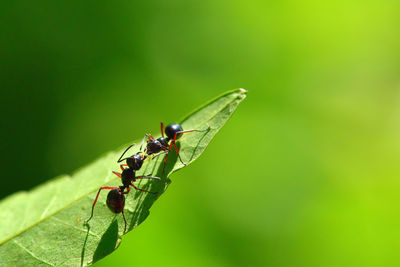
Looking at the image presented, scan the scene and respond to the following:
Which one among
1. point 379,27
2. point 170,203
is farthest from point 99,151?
point 379,27

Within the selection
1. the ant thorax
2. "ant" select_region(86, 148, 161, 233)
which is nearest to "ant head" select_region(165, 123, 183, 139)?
the ant thorax

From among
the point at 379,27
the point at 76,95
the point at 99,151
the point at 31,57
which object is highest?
the point at 379,27

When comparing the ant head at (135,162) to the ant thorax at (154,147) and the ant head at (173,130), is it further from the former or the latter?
the ant head at (173,130)

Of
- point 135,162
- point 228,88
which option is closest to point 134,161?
point 135,162

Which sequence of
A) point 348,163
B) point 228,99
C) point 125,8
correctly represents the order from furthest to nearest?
point 125,8 < point 348,163 < point 228,99

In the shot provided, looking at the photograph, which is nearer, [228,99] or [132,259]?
[228,99]

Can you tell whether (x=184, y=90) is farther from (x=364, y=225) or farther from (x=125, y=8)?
(x=364, y=225)

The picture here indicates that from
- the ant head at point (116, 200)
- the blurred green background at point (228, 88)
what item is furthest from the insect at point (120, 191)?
the blurred green background at point (228, 88)

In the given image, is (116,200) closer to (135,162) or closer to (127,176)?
(127,176)
